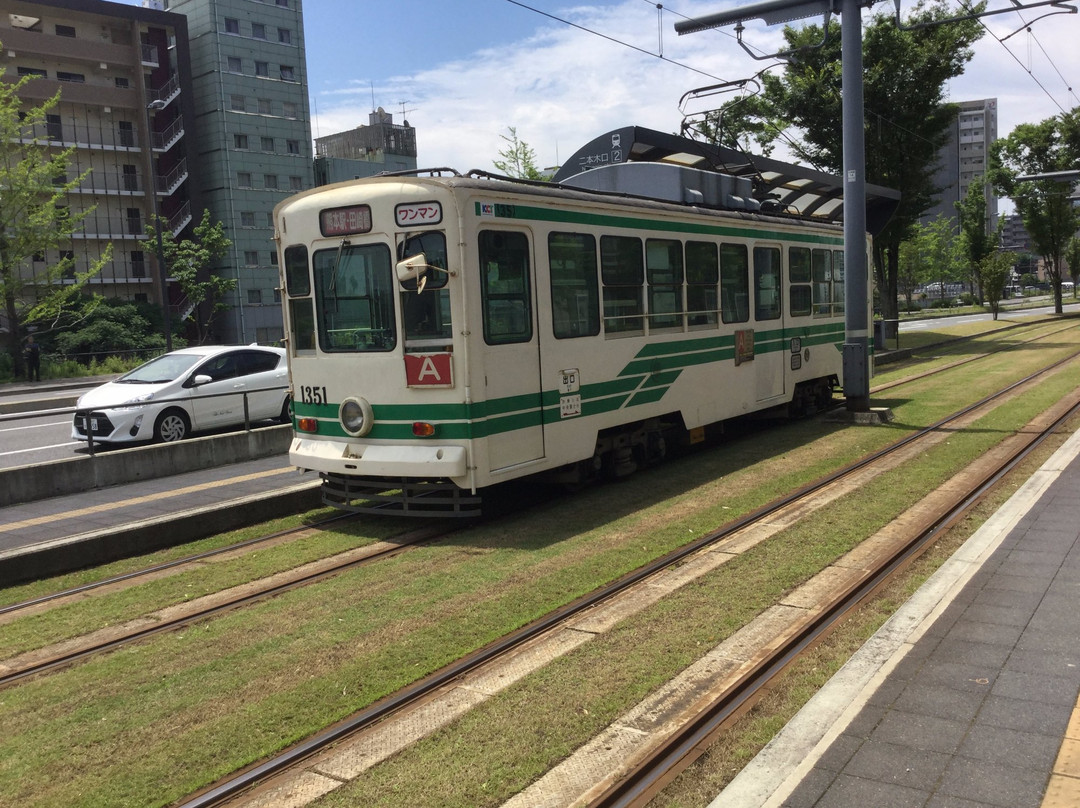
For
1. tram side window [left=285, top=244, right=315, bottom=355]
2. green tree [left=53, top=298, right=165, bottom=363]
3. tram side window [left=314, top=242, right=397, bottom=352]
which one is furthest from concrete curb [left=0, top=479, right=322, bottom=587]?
green tree [left=53, top=298, right=165, bottom=363]

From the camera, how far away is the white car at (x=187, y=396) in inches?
567

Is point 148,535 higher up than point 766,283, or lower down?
lower down

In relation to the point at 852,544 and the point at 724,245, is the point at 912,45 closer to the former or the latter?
the point at 724,245

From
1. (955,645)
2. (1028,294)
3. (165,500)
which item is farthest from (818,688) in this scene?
(1028,294)

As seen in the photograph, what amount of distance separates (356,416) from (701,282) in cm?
513

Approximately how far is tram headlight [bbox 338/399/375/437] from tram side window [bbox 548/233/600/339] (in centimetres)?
204

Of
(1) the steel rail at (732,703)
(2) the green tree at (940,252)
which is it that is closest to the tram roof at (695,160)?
(1) the steel rail at (732,703)

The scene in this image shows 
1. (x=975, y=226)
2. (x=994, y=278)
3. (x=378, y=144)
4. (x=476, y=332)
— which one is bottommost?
(x=476, y=332)

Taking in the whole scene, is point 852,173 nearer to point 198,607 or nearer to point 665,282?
point 665,282

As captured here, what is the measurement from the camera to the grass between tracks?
4.39 metres

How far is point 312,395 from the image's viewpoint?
962 cm

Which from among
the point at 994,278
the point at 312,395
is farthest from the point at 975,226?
the point at 312,395

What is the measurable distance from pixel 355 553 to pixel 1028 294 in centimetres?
11265

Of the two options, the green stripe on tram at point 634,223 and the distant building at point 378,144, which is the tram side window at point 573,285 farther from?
the distant building at point 378,144
